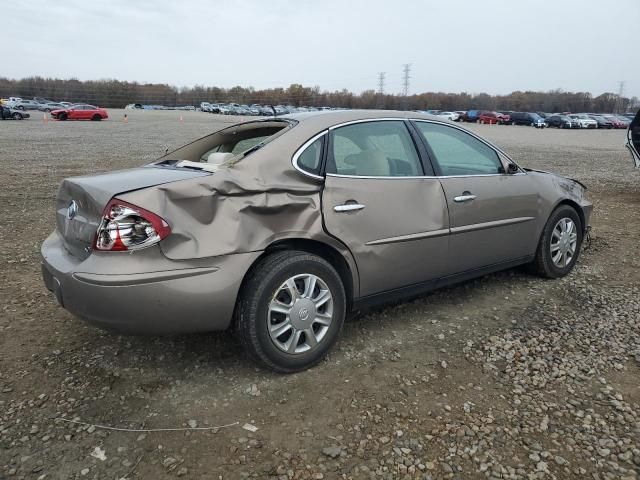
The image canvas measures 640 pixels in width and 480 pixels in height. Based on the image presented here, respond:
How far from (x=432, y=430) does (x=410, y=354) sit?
0.79 metres

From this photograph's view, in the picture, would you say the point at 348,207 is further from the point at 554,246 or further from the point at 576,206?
the point at 576,206

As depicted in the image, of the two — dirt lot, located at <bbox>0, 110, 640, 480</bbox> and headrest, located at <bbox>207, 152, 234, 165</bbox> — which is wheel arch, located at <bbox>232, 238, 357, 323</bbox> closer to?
dirt lot, located at <bbox>0, 110, 640, 480</bbox>

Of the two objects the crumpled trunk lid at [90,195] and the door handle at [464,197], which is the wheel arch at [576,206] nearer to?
the door handle at [464,197]

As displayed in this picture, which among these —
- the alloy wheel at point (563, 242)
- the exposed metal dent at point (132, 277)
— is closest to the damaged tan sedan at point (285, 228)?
the exposed metal dent at point (132, 277)

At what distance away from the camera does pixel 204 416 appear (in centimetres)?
265

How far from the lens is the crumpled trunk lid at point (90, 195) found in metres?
2.76

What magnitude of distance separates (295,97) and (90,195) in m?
108

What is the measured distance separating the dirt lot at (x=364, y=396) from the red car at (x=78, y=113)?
132 feet

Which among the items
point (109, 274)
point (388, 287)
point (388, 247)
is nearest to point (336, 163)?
point (388, 247)

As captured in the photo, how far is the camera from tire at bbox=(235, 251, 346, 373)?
2826mm

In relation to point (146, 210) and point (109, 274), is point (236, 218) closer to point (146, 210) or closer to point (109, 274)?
point (146, 210)

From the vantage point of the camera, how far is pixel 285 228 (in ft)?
9.60

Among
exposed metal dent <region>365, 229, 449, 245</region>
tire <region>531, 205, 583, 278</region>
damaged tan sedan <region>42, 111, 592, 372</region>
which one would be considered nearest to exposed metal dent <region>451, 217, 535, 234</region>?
damaged tan sedan <region>42, 111, 592, 372</region>

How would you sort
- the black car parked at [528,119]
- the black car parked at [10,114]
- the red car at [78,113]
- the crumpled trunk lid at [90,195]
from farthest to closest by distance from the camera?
the black car parked at [528,119], the red car at [78,113], the black car parked at [10,114], the crumpled trunk lid at [90,195]
